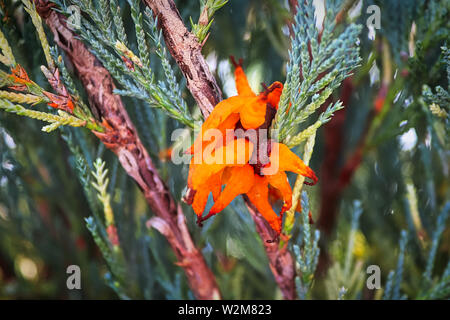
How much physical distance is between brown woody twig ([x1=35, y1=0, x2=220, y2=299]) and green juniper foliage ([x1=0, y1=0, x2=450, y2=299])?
2cm

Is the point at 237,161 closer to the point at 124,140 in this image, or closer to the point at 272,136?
the point at 272,136

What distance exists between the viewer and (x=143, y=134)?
659 mm

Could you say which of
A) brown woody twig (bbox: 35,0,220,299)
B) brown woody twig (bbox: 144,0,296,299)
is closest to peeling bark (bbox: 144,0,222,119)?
brown woody twig (bbox: 144,0,296,299)

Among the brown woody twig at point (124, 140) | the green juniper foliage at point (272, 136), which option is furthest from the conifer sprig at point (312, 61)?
the brown woody twig at point (124, 140)

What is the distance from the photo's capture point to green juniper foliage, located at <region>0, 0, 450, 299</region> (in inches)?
17.6

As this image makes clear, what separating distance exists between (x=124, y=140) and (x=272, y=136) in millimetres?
231

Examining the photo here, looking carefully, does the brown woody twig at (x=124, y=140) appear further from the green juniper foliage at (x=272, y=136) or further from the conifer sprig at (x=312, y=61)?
the conifer sprig at (x=312, y=61)

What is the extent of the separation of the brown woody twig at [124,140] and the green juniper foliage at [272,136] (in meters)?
0.02

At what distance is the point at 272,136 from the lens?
40 centimetres

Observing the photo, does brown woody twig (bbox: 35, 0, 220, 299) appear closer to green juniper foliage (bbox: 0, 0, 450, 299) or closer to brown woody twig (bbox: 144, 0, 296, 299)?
green juniper foliage (bbox: 0, 0, 450, 299)

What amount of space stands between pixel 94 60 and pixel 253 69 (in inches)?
15.3

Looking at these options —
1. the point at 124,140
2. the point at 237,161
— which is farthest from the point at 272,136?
the point at 124,140
